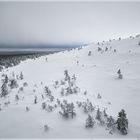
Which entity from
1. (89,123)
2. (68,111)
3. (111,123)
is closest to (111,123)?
(111,123)

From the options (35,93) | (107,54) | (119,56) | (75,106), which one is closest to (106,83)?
(75,106)

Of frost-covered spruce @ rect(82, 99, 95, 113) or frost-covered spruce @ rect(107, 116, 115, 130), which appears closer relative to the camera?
Answer: frost-covered spruce @ rect(107, 116, 115, 130)

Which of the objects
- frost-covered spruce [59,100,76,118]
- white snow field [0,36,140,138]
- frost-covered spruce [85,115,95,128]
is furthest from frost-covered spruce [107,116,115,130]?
frost-covered spruce [59,100,76,118]

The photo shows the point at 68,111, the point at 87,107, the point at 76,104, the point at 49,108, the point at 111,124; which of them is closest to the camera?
the point at 111,124

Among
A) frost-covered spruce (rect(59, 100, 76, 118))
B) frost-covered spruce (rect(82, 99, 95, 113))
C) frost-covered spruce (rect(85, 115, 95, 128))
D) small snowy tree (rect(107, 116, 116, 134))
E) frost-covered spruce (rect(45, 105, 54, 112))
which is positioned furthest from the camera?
frost-covered spruce (rect(45, 105, 54, 112))

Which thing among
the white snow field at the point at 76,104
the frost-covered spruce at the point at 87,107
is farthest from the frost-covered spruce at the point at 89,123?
the frost-covered spruce at the point at 87,107

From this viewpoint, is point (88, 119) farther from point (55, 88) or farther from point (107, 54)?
point (107, 54)

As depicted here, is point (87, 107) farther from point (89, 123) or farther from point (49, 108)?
point (49, 108)

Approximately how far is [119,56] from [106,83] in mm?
6788

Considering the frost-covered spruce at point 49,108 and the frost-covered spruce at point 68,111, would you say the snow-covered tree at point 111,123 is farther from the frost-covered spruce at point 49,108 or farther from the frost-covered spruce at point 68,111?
the frost-covered spruce at point 49,108

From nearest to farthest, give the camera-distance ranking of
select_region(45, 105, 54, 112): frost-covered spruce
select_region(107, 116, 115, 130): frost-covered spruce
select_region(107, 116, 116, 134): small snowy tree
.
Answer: select_region(107, 116, 116, 134): small snowy tree → select_region(107, 116, 115, 130): frost-covered spruce → select_region(45, 105, 54, 112): frost-covered spruce

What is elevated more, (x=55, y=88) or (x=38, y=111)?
(x=55, y=88)

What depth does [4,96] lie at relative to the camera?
10898mm

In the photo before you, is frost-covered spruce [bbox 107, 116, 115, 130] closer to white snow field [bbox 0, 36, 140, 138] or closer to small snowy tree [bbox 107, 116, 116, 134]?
small snowy tree [bbox 107, 116, 116, 134]
